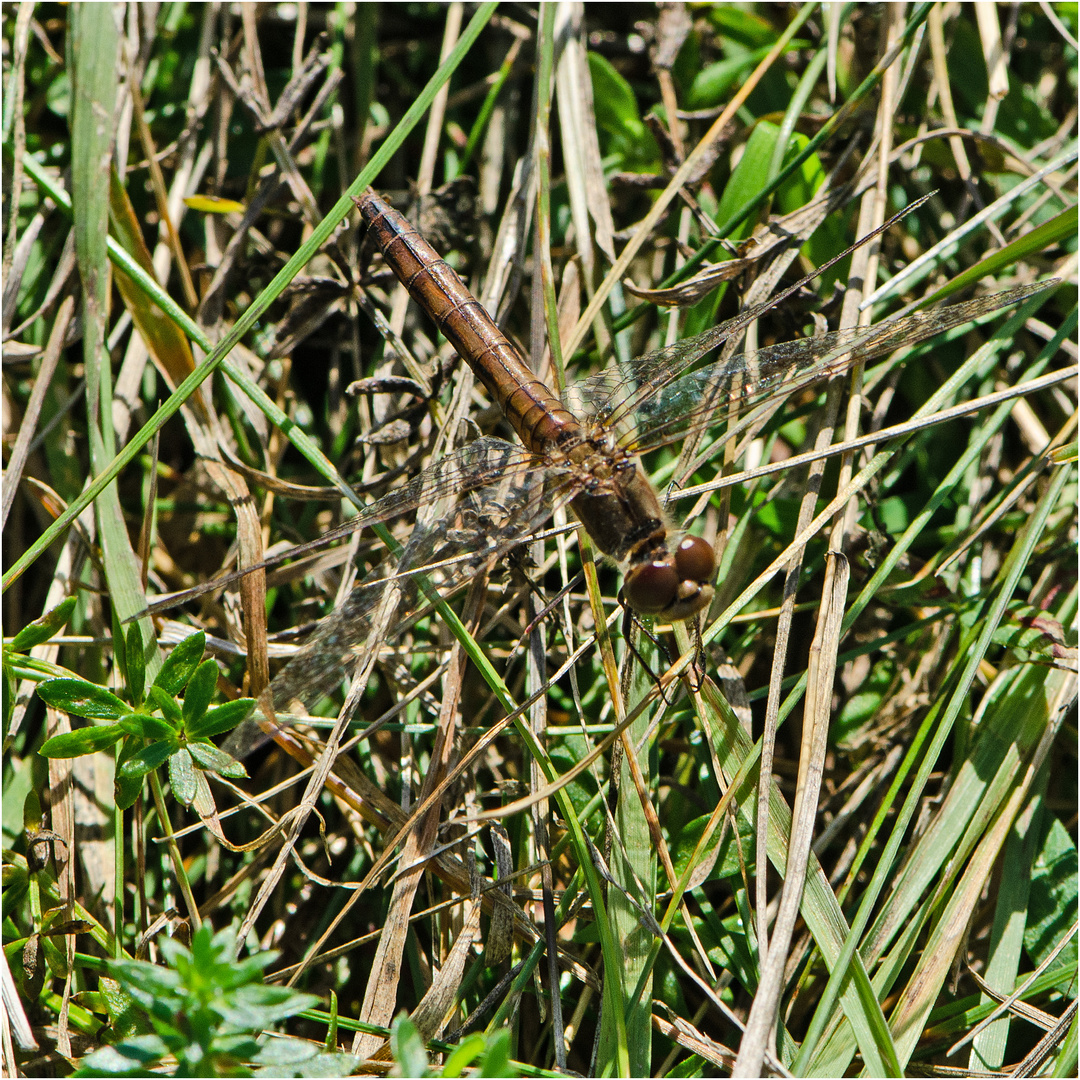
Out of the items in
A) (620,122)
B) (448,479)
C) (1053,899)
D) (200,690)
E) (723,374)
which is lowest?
(1053,899)

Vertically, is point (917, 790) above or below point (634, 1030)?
above

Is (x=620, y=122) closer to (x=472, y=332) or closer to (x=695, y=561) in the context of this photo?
(x=472, y=332)

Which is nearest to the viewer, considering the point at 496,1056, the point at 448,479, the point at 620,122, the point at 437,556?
the point at 496,1056

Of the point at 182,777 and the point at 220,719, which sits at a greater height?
the point at 220,719

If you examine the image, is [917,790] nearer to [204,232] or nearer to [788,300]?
[788,300]

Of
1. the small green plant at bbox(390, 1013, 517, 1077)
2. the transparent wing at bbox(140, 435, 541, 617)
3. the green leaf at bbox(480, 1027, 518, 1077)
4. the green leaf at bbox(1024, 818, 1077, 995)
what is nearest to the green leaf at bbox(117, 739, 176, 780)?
the transparent wing at bbox(140, 435, 541, 617)

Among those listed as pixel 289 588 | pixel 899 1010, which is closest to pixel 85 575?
pixel 289 588

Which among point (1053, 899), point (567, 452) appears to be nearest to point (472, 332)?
point (567, 452)
